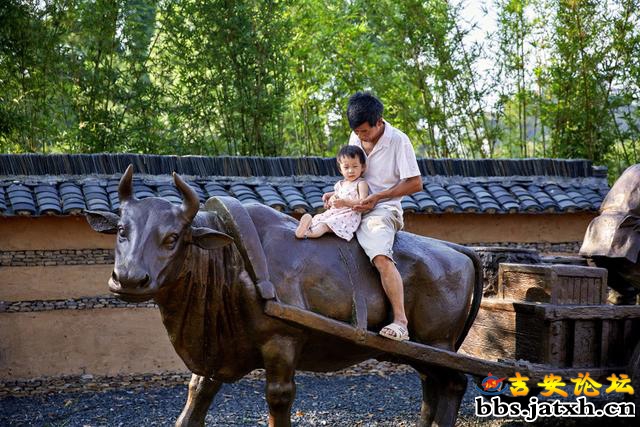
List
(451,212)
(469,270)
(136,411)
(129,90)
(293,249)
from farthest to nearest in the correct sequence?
(129,90), (451,212), (136,411), (469,270), (293,249)

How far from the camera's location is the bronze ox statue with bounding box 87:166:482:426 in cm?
384

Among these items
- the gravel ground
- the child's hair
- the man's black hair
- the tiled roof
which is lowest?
the gravel ground

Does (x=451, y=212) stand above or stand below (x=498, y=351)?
above

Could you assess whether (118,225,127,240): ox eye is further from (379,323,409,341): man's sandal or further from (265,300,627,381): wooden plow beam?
(379,323,409,341): man's sandal

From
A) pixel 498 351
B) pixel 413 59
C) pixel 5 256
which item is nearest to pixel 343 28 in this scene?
pixel 413 59

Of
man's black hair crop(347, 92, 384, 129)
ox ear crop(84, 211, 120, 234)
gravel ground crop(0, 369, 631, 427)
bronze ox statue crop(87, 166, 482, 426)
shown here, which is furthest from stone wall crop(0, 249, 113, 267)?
man's black hair crop(347, 92, 384, 129)

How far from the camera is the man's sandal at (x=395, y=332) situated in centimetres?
421

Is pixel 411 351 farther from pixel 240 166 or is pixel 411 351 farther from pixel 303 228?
pixel 240 166

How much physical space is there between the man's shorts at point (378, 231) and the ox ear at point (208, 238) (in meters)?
0.90

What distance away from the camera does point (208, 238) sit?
389 cm

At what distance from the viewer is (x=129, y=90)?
33.0ft

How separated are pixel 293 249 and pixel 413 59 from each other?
724 cm

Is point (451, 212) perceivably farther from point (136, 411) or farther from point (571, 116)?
point (136, 411)

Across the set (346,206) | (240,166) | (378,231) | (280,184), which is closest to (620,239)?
(378,231)
